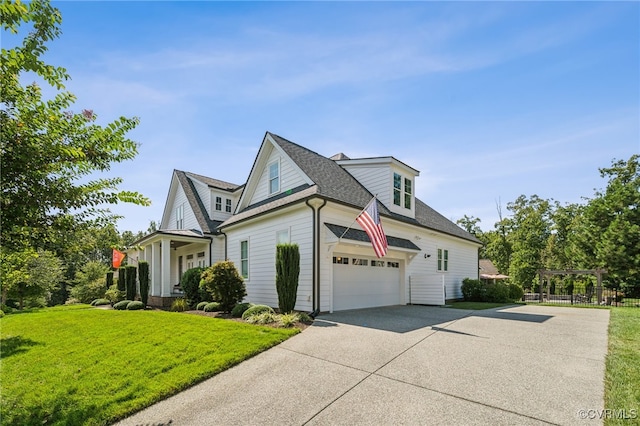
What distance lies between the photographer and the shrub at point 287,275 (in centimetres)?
1009

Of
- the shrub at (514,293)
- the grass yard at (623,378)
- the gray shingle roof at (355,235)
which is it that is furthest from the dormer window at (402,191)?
the shrub at (514,293)

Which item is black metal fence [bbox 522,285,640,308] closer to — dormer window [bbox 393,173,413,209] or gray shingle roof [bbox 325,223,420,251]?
dormer window [bbox 393,173,413,209]

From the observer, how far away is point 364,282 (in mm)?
12578

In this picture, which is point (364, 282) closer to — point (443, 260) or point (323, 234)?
point (323, 234)

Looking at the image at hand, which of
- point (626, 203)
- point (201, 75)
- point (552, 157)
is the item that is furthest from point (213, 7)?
point (626, 203)

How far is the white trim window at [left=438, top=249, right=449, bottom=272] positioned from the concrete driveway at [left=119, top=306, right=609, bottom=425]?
10248 mm

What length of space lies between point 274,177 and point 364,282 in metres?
6.24

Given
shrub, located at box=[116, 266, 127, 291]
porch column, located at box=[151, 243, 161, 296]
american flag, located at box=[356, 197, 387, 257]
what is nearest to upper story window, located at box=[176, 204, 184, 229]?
porch column, located at box=[151, 243, 161, 296]

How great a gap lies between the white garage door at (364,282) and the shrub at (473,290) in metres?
7.23

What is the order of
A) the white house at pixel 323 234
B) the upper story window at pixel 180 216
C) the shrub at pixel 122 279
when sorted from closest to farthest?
the white house at pixel 323 234
the shrub at pixel 122 279
the upper story window at pixel 180 216

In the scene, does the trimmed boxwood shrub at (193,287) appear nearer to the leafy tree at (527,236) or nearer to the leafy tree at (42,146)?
the leafy tree at (42,146)

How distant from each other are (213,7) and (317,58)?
3173mm

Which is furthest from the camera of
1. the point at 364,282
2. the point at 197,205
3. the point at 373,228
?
the point at 197,205

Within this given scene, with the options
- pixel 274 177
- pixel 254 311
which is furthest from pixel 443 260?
pixel 254 311
